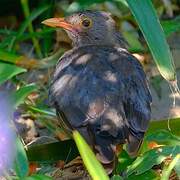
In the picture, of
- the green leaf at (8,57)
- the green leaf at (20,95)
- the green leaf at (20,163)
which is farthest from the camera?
the green leaf at (8,57)

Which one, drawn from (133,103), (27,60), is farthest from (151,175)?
(27,60)

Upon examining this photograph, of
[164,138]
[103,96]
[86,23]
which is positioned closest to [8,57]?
[86,23]

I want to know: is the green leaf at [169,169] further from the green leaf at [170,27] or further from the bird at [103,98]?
the green leaf at [170,27]

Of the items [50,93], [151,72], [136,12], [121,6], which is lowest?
[151,72]

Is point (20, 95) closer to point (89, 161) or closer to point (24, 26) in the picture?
point (89, 161)

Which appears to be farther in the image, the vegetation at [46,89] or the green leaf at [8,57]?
the green leaf at [8,57]

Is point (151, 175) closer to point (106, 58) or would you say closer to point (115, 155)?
point (115, 155)

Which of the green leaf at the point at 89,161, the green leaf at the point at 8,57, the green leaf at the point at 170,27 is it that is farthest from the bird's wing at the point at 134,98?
the green leaf at the point at 8,57

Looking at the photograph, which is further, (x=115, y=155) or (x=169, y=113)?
(x=169, y=113)
